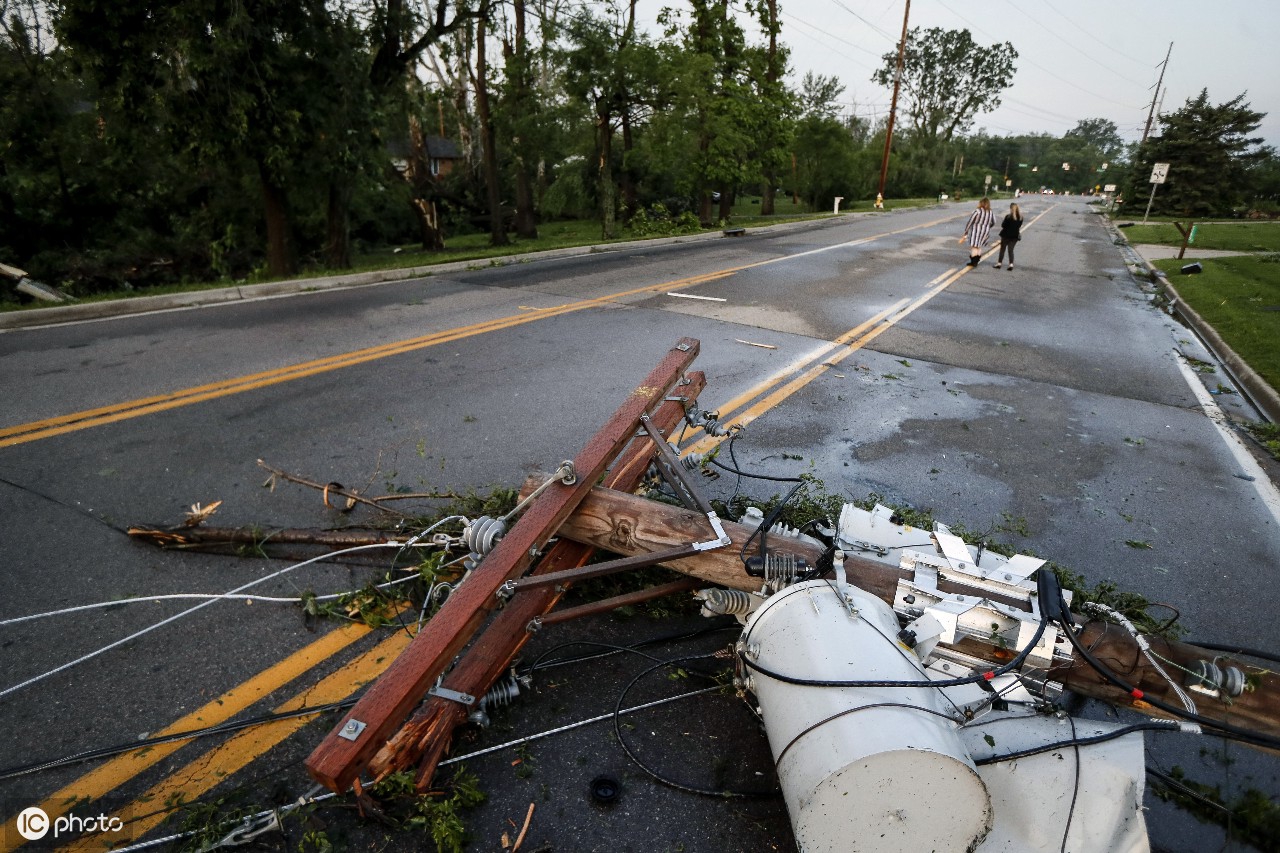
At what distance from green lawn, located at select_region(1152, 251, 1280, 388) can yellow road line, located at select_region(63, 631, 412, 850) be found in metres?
9.38

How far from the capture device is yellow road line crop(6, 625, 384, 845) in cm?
221

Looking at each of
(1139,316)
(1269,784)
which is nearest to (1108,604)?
(1269,784)

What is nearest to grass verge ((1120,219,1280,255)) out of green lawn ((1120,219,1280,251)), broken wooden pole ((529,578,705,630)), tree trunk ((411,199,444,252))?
green lawn ((1120,219,1280,251))

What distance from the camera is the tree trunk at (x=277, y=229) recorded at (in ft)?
44.6

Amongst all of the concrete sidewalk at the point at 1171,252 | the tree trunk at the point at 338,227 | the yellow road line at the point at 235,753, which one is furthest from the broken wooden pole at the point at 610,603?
the concrete sidewalk at the point at 1171,252

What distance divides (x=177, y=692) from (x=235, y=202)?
2055 cm

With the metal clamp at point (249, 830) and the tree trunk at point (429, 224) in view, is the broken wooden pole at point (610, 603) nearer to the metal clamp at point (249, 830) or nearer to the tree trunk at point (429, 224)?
the metal clamp at point (249, 830)

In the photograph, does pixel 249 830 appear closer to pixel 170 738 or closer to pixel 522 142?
pixel 170 738

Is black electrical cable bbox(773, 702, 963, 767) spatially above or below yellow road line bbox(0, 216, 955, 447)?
above

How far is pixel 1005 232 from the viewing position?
16.2m

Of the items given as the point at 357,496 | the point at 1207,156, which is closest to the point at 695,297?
the point at 357,496

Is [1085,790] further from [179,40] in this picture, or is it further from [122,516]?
[179,40]

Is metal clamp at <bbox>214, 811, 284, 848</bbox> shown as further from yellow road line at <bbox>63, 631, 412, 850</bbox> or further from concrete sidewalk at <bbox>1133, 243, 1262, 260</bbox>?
concrete sidewalk at <bbox>1133, 243, 1262, 260</bbox>

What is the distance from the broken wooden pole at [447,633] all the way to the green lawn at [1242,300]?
27.8ft
